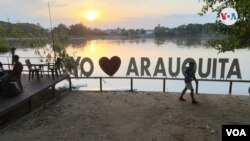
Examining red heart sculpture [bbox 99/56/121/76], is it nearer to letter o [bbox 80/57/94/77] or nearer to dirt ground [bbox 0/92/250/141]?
letter o [bbox 80/57/94/77]

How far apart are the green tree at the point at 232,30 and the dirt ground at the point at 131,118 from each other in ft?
6.81

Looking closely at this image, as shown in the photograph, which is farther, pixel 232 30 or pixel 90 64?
pixel 90 64

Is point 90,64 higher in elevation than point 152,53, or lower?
higher

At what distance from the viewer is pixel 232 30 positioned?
467 inches

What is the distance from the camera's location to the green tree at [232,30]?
35.6 feet

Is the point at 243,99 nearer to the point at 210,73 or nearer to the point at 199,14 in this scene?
the point at 210,73

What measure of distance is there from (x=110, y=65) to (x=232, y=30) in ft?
17.8

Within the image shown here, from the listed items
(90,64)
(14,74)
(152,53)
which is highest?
(14,74)

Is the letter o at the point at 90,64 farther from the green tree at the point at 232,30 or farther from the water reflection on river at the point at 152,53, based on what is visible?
the green tree at the point at 232,30

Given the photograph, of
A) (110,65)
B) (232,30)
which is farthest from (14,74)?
(232,30)

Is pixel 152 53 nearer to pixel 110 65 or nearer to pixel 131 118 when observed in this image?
pixel 110 65

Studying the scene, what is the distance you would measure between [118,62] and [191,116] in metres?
5.12

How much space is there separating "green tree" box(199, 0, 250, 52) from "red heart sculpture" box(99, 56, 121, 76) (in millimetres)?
4126

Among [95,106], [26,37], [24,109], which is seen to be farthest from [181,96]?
[26,37]
